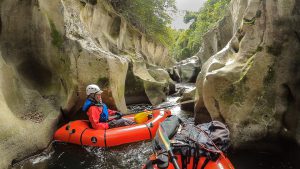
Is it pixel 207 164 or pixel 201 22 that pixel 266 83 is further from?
pixel 201 22

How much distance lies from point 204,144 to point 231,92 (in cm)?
358

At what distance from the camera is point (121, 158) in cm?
745

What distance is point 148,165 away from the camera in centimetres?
418

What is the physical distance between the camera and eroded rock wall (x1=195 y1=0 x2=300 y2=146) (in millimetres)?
7180

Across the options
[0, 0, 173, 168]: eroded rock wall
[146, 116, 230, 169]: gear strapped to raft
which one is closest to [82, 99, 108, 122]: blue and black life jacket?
[0, 0, 173, 168]: eroded rock wall

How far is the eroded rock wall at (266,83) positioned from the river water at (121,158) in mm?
389

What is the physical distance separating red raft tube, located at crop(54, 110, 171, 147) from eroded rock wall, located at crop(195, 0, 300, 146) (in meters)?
2.20

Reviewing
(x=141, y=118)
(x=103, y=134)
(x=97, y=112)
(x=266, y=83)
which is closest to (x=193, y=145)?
(x=266, y=83)

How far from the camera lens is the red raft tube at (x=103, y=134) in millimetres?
7945

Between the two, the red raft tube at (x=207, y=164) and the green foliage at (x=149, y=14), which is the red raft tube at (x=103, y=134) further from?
the green foliage at (x=149, y=14)

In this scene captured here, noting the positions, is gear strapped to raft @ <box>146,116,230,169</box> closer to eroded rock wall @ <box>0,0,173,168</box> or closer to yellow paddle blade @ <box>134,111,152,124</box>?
eroded rock wall @ <box>0,0,173,168</box>

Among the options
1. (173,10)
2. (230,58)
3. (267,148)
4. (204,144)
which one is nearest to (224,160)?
(204,144)

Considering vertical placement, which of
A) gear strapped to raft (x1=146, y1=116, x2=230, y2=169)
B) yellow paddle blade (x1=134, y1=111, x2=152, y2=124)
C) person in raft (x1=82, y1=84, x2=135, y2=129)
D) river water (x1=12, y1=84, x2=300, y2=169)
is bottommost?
river water (x1=12, y1=84, x2=300, y2=169)

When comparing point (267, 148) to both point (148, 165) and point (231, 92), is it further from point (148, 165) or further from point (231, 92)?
point (148, 165)
